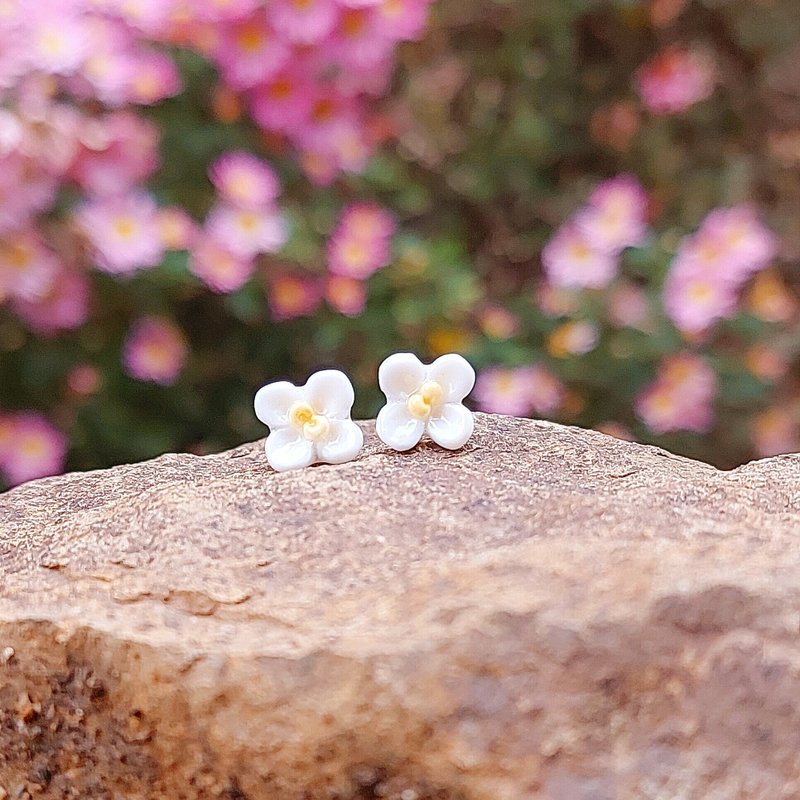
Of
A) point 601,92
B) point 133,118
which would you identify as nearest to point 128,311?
point 133,118

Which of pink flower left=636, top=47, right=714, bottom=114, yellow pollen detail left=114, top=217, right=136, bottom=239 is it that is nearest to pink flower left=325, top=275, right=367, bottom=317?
yellow pollen detail left=114, top=217, right=136, bottom=239

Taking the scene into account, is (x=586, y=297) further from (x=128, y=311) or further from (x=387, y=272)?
(x=128, y=311)

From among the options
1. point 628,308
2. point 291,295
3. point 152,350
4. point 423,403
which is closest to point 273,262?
Result: point 291,295

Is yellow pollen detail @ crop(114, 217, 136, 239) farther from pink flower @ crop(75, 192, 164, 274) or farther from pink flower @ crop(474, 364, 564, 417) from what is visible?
pink flower @ crop(474, 364, 564, 417)

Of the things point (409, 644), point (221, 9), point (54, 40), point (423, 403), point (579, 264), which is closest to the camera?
point (409, 644)

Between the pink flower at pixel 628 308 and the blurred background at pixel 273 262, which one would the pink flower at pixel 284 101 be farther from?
the pink flower at pixel 628 308

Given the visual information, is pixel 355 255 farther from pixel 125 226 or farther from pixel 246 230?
pixel 125 226
